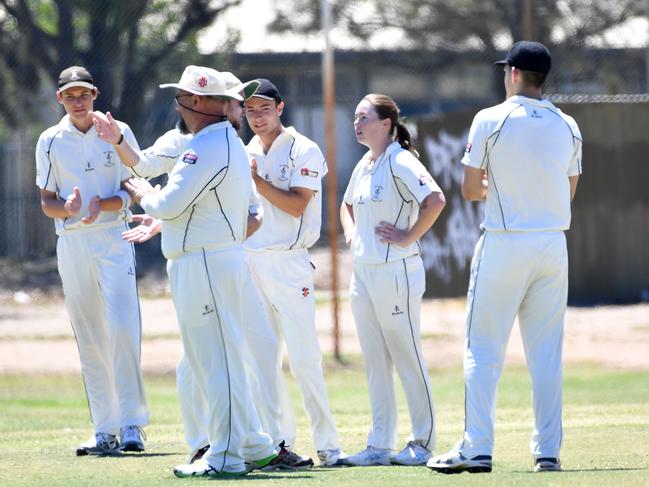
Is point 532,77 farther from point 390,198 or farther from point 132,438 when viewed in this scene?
point 132,438

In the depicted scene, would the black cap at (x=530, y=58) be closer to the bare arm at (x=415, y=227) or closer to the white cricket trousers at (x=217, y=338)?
the bare arm at (x=415, y=227)

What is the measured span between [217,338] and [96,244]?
2.23 metres

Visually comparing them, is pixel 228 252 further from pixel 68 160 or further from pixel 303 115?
pixel 303 115

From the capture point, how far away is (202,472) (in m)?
7.63

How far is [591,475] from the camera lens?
292 inches

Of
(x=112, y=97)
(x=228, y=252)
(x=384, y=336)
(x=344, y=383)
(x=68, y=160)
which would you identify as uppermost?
(x=112, y=97)

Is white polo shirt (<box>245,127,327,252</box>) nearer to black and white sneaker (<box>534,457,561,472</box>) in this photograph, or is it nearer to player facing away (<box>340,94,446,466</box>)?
player facing away (<box>340,94,446,466</box>)

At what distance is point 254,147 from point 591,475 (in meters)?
2.97

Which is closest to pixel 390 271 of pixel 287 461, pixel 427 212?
pixel 427 212

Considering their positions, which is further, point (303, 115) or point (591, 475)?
point (303, 115)

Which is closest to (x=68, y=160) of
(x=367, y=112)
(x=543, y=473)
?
(x=367, y=112)

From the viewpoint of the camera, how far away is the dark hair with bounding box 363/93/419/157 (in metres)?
8.70

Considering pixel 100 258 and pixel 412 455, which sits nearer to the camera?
pixel 412 455

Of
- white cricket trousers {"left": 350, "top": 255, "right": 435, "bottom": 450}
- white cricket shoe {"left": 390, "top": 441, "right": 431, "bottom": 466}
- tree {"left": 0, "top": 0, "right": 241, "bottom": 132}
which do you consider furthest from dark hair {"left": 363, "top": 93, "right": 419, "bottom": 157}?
tree {"left": 0, "top": 0, "right": 241, "bottom": 132}
